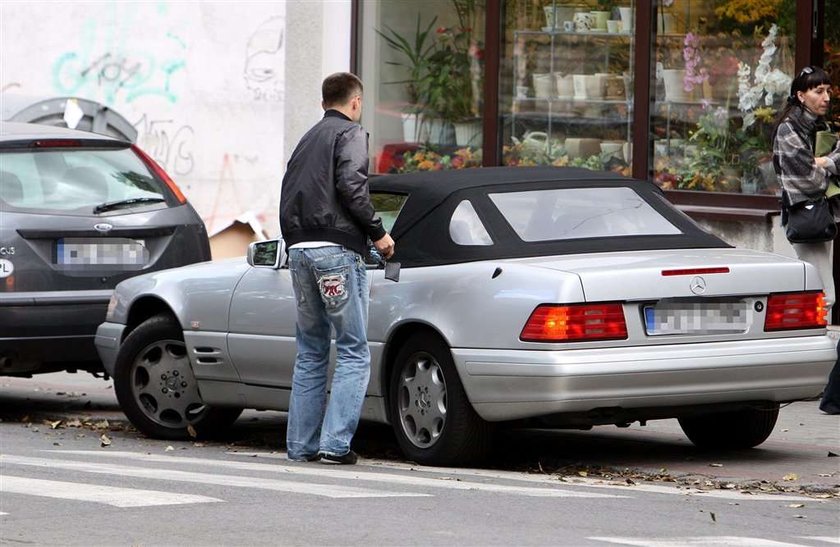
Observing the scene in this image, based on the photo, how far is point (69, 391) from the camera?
497 inches

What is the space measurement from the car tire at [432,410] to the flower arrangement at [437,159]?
7.85 metres

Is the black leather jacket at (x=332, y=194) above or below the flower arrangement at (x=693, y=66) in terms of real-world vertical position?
below

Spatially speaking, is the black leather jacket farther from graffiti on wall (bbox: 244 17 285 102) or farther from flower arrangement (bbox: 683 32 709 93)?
graffiti on wall (bbox: 244 17 285 102)

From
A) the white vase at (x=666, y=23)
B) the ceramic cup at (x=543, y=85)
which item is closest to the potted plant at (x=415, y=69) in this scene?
the ceramic cup at (x=543, y=85)

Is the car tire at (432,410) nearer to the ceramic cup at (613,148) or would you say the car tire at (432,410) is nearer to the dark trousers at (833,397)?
the dark trousers at (833,397)

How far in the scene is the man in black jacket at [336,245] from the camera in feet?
26.9

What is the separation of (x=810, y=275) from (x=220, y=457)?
2.86 m

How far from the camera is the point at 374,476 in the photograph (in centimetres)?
778

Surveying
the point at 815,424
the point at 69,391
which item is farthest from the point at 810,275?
the point at 69,391

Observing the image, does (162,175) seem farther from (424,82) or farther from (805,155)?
(424,82)

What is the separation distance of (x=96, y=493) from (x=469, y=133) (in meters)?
9.62

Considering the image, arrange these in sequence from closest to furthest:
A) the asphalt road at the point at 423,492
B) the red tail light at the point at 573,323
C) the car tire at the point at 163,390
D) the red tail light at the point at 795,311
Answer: the asphalt road at the point at 423,492
the red tail light at the point at 573,323
the red tail light at the point at 795,311
the car tire at the point at 163,390

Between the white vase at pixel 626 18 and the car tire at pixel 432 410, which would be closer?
the car tire at pixel 432 410

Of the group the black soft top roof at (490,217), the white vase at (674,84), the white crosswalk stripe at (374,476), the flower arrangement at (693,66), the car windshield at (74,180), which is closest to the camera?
the white crosswalk stripe at (374,476)
